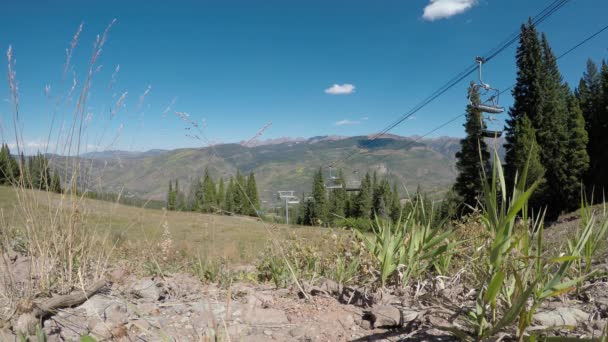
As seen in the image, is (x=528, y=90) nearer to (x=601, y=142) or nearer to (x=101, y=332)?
(x=601, y=142)

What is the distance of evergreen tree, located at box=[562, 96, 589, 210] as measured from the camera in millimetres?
33469

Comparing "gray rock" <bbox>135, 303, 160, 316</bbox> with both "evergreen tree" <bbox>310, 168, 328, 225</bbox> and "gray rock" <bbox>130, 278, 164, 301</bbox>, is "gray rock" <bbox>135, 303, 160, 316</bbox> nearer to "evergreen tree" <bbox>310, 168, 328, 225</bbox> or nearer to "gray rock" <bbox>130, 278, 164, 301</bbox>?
"gray rock" <bbox>130, 278, 164, 301</bbox>

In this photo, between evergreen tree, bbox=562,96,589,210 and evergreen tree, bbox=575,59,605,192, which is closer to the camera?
evergreen tree, bbox=562,96,589,210

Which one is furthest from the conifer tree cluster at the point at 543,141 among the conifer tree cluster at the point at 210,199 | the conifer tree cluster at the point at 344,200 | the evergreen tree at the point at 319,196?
the evergreen tree at the point at 319,196

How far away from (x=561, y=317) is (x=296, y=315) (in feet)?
4.61

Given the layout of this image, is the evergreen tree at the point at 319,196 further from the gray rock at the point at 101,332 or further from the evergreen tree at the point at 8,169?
the gray rock at the point at 101,332

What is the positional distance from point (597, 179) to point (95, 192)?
155 feet

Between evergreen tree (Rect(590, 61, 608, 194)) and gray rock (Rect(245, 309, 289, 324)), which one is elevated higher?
evergreen tree (Rect(590, 61, 608, 194))

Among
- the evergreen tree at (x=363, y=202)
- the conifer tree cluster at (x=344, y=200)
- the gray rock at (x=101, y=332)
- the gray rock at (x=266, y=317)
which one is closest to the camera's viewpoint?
the gray rock at (x=101, y=332)

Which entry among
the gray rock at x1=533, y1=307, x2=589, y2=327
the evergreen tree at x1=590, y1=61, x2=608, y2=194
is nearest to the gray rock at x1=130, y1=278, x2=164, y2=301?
the gray rock at x1=533, y1=307, x2=589, y2=327

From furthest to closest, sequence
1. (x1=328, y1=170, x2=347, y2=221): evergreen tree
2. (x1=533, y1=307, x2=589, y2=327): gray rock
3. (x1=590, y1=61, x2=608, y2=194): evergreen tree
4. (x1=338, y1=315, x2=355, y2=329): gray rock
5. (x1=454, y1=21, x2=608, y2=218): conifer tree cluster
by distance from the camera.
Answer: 1. (x1=328, y1=170, x2=347, y2=221): evergreen tree
2. (x1=590, y1=61, x2=608, y2=194): evergreen tree
3. (x1=454, y1=21, x2=608, y2=218): conifer tree cluster
4. (x1=338, y1=315, x2=355, y2=329): gray rock
5. (x1=533, y1=307, x2=589, y2=327): gray rock

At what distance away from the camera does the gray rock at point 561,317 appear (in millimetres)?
1623

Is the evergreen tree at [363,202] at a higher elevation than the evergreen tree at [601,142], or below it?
below

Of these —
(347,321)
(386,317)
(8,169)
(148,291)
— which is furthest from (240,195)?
(386,317)
